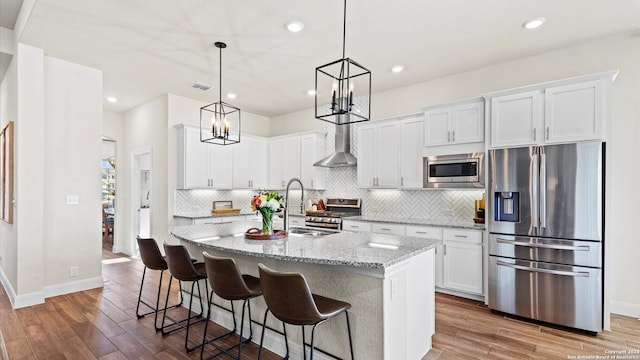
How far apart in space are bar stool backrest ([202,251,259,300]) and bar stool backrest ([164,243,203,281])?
46 cm

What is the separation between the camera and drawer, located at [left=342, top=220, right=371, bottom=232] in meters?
4.81

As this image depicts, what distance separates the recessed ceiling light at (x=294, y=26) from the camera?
3238mm

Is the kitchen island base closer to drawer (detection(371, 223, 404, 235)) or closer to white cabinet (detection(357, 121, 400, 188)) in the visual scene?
drawer (detection(371, 223, 404, 235))

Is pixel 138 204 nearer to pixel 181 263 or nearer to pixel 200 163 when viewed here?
pixel 200 163

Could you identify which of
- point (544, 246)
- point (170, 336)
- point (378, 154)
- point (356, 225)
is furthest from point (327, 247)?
point (378, 154)

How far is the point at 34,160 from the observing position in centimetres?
388

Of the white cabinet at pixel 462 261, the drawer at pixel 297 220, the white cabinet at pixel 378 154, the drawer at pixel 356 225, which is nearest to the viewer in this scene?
the white cabinet at pixel 462 261

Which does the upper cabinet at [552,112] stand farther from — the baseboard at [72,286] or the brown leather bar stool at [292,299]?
the baseboard at [72,286]

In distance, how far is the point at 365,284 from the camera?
2.16 metres

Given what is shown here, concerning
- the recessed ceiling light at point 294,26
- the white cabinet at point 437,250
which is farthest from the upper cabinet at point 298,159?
the recessed ceiling light at point 294,26

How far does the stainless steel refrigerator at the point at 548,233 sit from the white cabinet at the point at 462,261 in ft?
0.79

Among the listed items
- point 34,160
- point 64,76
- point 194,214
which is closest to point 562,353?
point 194,214

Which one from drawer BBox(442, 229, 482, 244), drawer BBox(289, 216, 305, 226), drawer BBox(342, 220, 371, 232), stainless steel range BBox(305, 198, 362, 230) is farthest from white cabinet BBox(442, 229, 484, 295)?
drawer BBox(289, 216, 305, 226)

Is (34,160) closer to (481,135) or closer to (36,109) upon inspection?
(36,109)
